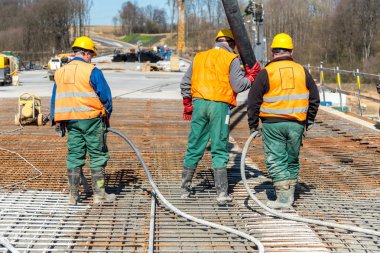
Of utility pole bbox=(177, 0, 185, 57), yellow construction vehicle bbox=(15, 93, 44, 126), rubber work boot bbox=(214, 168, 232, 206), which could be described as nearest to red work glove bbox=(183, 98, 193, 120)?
rubber work boot bbox=(214, 168, 232, 206)

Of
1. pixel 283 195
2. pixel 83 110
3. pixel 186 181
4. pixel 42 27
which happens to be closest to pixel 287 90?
pixel 283 195

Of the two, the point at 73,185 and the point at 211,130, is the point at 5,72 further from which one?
the point at 211,130

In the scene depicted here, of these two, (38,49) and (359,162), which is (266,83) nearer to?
(359,162)

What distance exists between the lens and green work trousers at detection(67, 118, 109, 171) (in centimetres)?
466

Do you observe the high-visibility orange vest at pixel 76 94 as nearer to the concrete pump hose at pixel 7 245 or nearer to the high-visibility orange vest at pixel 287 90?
the concrete pump hose at pixel 7 245

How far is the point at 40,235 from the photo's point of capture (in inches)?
155

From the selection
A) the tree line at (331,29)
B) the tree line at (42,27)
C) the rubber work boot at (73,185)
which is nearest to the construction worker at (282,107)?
the rubber work boot at (73,185)

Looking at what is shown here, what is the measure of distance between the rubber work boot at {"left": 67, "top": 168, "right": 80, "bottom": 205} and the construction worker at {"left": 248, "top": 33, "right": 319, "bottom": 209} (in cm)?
179

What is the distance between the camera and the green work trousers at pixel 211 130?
15.4ft

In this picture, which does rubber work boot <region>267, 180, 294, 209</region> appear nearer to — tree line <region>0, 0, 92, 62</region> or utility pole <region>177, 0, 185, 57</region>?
utility pole <region>177, 0, 185, 57</region>

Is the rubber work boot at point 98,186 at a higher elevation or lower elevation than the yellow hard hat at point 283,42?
lower

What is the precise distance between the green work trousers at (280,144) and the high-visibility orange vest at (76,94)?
166 centimetres

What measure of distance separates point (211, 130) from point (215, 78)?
508 mm

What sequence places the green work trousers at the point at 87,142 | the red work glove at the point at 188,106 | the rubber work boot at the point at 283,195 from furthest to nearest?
the red work glove at the point at 188,106
the green work trousers at the point at 87,142
the rubber work boot at the point at 283,195
